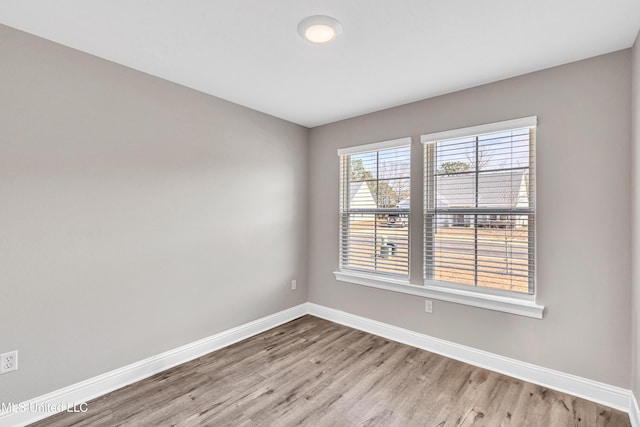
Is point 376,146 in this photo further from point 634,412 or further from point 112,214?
point 634,412

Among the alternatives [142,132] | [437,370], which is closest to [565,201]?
[437,370]

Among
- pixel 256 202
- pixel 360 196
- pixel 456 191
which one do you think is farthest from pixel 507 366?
pixel 256 202

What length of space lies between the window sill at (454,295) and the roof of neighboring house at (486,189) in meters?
0.80

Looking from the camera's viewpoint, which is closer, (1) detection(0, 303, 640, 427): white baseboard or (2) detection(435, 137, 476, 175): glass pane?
(1) detection(0, 303, 640, 427): white baseboard

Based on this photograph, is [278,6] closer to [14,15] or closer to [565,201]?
[14,15]

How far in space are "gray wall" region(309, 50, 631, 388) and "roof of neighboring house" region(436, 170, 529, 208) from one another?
0.16 m

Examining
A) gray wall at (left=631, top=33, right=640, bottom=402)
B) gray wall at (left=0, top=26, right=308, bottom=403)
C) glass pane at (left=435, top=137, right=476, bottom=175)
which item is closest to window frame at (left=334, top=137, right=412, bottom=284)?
glass pane at (left=435, top=137, right=476, bottom=175)

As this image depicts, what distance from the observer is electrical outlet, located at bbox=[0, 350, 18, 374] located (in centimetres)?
188

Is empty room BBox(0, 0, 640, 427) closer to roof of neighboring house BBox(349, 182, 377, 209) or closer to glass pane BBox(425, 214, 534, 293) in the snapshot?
glass pane BBox(425, 214, 534, 293)

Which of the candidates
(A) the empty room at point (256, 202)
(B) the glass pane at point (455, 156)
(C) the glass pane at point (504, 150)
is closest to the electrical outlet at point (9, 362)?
(A) the empty room at point (256, 202)

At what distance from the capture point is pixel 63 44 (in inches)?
81.8

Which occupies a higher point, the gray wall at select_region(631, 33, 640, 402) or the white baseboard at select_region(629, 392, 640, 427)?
the gray wall at select_region(631, 33, 640, 402)

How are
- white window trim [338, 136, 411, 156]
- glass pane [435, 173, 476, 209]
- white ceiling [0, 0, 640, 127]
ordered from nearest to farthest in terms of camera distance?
white ceiling [0, 0, 640, 127]
glass pane [435, 173, 476, 209]
white window trim [338, 136, 411, 156]

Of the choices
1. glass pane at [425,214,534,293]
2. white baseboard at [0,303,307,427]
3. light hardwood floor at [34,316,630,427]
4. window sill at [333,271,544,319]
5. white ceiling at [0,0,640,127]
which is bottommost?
light hardwood floor at [34,316,630,427]
